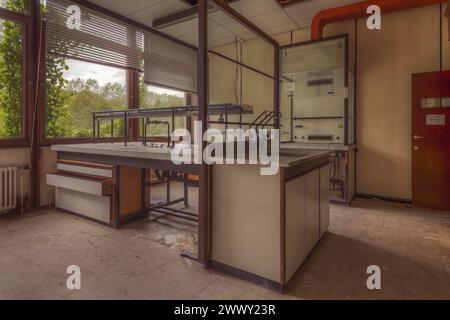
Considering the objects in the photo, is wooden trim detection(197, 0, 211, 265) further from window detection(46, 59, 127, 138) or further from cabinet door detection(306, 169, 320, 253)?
window detection(46, 59, 127, 138)

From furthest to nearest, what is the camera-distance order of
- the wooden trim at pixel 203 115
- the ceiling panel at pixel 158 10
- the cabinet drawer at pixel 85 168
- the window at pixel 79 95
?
the ceiling panel at pixel 158 10, the window at pixel 79 95, the cabinet drawer at pixel 85 168, the wooden trim at pixel 203 115

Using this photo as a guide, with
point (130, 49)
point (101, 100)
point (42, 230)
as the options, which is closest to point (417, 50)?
point (130, 49)

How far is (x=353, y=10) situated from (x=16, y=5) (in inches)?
171

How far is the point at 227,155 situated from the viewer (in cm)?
221

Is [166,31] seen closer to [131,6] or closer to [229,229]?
[131,6]

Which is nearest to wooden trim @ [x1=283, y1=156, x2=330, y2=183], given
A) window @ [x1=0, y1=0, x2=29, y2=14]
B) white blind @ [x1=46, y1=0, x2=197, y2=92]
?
white blind @ [x1=46, y1=0, x2=197, y2=92]

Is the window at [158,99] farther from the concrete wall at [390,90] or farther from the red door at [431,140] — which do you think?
the red door at [431,140]

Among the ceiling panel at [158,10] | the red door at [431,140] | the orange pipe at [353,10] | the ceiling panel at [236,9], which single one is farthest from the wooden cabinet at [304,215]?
the ceiling panel at [158,10]

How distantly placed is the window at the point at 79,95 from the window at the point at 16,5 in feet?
1.85

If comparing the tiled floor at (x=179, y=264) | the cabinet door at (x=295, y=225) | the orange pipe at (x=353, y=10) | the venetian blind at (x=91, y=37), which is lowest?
the tiled floor at (x=179, y=264)

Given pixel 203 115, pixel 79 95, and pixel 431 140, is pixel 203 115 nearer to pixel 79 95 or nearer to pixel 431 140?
pixel 79 95

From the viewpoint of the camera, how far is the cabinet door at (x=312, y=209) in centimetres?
218

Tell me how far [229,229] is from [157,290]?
61cm
